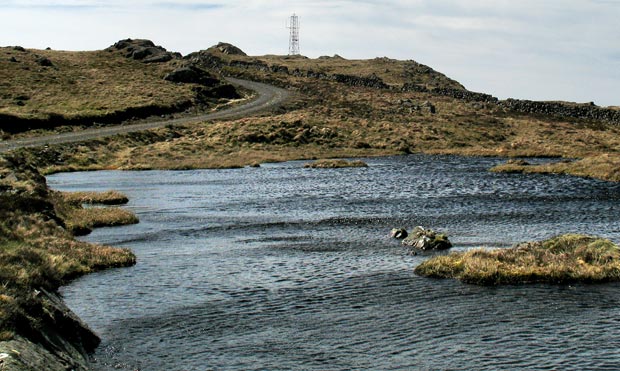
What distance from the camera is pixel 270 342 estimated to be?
2177cm

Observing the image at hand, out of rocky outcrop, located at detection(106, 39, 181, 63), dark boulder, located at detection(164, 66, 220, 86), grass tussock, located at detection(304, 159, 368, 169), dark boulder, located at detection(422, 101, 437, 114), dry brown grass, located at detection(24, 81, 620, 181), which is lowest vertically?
grass tussock, located at detection(304, 159, 368, 169)

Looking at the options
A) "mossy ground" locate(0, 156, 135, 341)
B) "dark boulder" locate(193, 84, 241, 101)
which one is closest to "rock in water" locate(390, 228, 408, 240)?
"mossy ground" locate(0, 156, 135, 341)

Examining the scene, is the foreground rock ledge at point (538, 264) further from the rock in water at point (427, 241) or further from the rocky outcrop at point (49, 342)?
the rocky outcrop at point (49, 342)

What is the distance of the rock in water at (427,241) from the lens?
36.2 metres

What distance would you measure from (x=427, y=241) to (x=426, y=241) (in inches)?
3.0

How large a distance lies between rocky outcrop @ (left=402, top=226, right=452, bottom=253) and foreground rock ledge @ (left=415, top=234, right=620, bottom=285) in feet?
14.3

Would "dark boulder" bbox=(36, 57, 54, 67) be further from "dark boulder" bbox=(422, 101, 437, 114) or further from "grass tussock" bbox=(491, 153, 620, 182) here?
"grass tussock" bbox=(491, 153, 620, 182)

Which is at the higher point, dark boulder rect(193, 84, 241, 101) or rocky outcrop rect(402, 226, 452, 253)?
dark boulder rect(193, 84, 241, 101)

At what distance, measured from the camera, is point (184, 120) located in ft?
419

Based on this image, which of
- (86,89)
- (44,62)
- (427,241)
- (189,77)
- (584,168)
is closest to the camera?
(427,241)

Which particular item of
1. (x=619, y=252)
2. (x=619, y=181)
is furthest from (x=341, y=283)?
(x=619, y=181)

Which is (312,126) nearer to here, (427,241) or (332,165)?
(332,165)

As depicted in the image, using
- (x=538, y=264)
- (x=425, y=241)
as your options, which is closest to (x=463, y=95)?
(x=425, y=241)

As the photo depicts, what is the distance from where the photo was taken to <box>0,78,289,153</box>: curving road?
3787 inches
